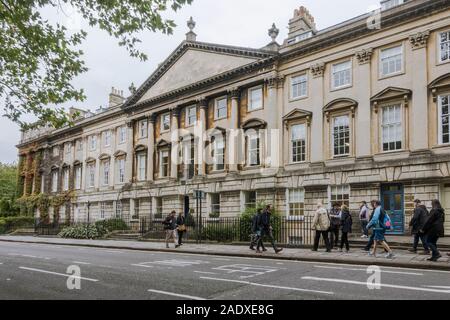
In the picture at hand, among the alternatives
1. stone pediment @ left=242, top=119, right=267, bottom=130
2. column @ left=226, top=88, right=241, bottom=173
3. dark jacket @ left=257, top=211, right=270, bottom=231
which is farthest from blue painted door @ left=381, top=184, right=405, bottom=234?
column @ left=226, top=88, right=241, bottom=173

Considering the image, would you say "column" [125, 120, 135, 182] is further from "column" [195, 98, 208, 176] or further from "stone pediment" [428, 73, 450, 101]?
"stone pediment" [428, 73, 450, 101]

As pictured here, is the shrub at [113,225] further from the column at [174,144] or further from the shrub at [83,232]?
the column at [174,144]

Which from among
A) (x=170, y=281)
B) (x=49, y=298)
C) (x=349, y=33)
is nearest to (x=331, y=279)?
(x=170, y=281)

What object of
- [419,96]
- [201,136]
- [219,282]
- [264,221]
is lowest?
[219,282]

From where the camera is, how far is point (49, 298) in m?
7.46

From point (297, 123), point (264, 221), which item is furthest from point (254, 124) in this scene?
point (264, 221)

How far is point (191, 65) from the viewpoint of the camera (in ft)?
107

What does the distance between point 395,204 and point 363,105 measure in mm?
5612

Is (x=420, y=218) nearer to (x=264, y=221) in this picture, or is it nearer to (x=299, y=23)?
(x=264, y=221)

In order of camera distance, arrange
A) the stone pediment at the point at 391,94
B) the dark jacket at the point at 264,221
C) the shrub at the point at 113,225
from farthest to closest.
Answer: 1. the shrub at the point at 113,225
2. the stone pediment at the point at 391,94
3. the dark jacket at the point at 264,221

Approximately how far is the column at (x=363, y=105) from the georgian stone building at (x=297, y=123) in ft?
0.18

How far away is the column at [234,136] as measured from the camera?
2830 cm

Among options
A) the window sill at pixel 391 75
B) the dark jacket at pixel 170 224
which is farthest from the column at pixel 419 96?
the dark jacket at pixel 170 224
